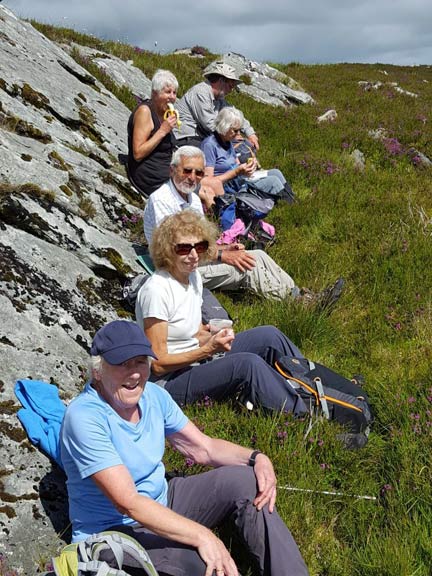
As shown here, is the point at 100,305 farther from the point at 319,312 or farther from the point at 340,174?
the point at 340,174

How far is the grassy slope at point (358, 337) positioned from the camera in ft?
11.7

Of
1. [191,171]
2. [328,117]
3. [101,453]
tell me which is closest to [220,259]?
[191,171]

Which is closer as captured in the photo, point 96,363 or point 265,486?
point 96,363

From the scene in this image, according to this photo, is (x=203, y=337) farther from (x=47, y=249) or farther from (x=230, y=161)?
(x=230, y=161)

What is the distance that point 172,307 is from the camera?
451 centimetres

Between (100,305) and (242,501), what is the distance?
7.72ft

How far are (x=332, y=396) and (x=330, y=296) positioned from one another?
1893 millimetres

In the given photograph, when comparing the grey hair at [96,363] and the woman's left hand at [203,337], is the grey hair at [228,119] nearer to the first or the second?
the woman's left hand at [203,337]

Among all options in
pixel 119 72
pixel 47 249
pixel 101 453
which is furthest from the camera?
pixel 119 72

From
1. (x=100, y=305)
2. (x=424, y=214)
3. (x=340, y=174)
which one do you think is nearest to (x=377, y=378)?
(x=100, y=305)

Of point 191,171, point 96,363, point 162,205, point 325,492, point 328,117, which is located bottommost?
point 325,492

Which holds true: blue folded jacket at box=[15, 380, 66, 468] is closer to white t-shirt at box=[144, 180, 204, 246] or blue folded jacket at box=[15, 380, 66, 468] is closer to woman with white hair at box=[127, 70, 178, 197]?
white t-shirt at box=[144, 180, 204, 246]

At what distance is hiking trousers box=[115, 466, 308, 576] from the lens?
9.59 ft

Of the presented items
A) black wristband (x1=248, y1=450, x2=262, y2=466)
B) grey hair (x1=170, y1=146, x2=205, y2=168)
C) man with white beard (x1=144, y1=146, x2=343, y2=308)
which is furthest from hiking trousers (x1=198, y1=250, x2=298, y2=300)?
black wristband (x1=248, y1=450, x2=262, y2=466)
